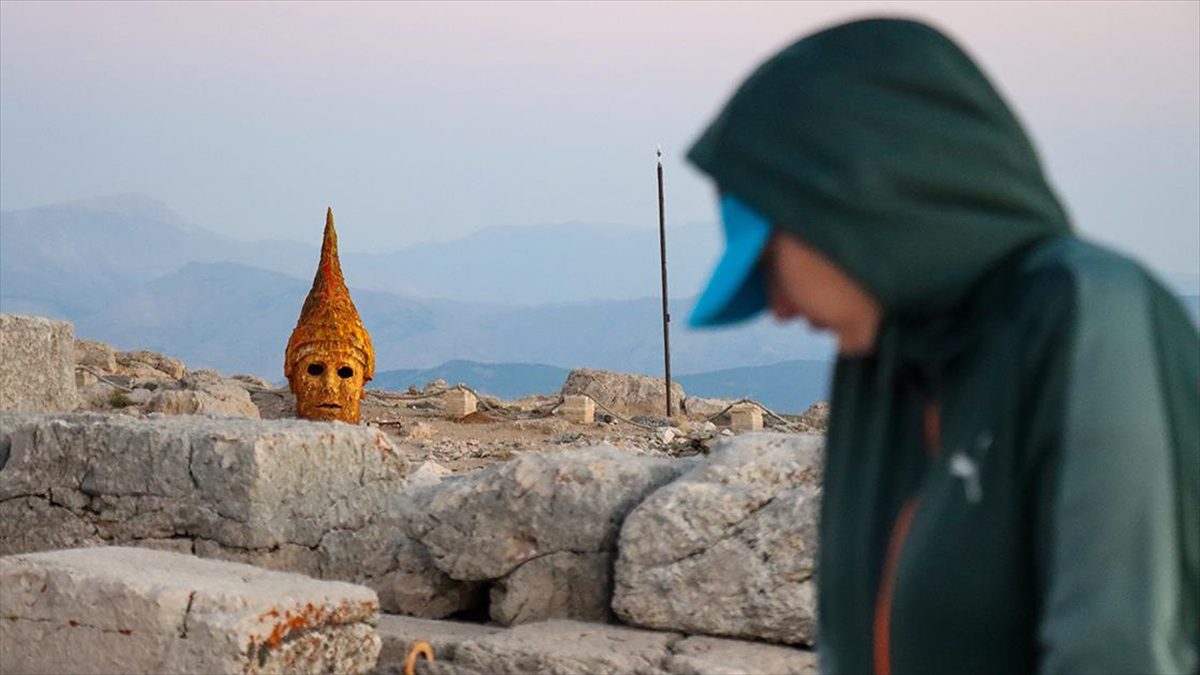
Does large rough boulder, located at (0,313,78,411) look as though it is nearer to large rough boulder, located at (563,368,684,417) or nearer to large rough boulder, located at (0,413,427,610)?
large rough boulder, located at (0,413,427,610)

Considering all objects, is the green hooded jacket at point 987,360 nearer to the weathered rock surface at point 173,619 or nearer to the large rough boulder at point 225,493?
the weathered rock surface at point 173,619

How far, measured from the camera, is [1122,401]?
1326mm

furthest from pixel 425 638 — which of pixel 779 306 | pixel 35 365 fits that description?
pixel 35 365

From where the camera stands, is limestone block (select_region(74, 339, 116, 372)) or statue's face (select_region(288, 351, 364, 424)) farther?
limestone block (select_region(74, 339, 116, 372))

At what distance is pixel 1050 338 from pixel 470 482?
12.0ft

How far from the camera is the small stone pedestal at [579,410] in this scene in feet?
50.2

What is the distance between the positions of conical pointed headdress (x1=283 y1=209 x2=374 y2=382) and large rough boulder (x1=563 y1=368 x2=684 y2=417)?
8.24 metres

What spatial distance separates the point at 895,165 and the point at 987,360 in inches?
7.8

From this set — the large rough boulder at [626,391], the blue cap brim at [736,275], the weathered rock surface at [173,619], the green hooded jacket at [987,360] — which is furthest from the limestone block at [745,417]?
the green hooded jacket at [987,360]

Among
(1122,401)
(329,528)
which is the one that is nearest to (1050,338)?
(1122,401)

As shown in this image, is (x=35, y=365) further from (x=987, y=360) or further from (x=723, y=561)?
(x=987, y=360)

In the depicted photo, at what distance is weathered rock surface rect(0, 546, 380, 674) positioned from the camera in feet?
13.4

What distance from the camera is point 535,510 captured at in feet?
15.4

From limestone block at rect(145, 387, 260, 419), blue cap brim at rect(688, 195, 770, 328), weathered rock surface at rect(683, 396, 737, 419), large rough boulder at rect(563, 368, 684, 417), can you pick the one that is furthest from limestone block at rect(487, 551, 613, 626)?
large rough boulder at rect(563, 368, 684, 417)
